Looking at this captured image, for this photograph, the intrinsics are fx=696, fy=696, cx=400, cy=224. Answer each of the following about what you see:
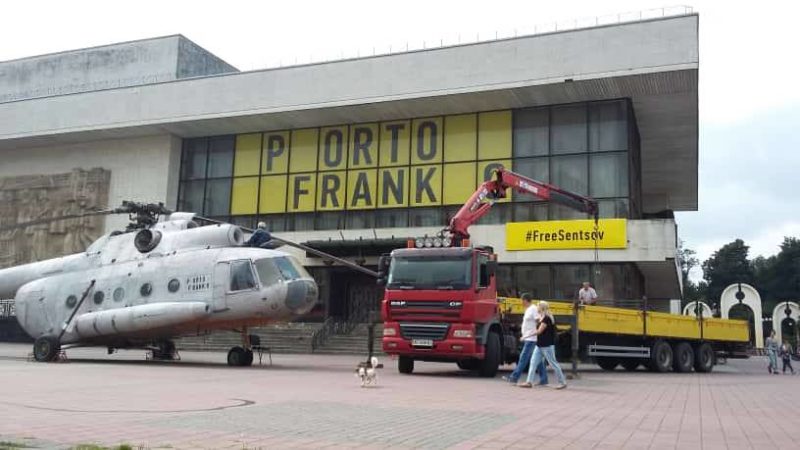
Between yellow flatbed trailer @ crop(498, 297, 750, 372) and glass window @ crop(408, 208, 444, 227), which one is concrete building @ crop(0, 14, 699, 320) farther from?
yellow flatbed trailer @ crop(498, 297, 750, 372)

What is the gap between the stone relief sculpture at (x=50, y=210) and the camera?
125ft

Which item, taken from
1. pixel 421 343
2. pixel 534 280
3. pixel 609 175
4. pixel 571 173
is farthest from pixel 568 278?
pixel 421 343

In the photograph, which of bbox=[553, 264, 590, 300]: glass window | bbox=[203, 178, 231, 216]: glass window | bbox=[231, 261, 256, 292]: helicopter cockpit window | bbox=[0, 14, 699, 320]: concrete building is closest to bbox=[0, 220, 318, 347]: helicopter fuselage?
bbox=[231, 261, 256, 292]: helicopter cockpit window

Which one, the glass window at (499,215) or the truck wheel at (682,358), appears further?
the glass window at (499,215)

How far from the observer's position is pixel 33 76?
45531 mm

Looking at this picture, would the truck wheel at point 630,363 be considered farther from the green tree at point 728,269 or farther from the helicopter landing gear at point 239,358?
the green tree at point 728,269

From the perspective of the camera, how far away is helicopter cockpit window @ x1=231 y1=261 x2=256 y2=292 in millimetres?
17344

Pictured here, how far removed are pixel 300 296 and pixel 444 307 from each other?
437cm

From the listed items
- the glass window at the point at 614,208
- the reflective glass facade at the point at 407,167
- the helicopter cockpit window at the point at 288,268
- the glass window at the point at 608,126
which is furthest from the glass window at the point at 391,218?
the helicopter cockpit window at the point at 288,268

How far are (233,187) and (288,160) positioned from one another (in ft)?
11.4

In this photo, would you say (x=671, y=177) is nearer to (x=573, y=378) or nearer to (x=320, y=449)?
(x=573, y=378)

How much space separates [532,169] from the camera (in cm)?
3103

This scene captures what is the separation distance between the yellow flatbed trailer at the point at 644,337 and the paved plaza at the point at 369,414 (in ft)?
13.2

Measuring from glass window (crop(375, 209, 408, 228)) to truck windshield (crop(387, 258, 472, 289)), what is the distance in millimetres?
16806
